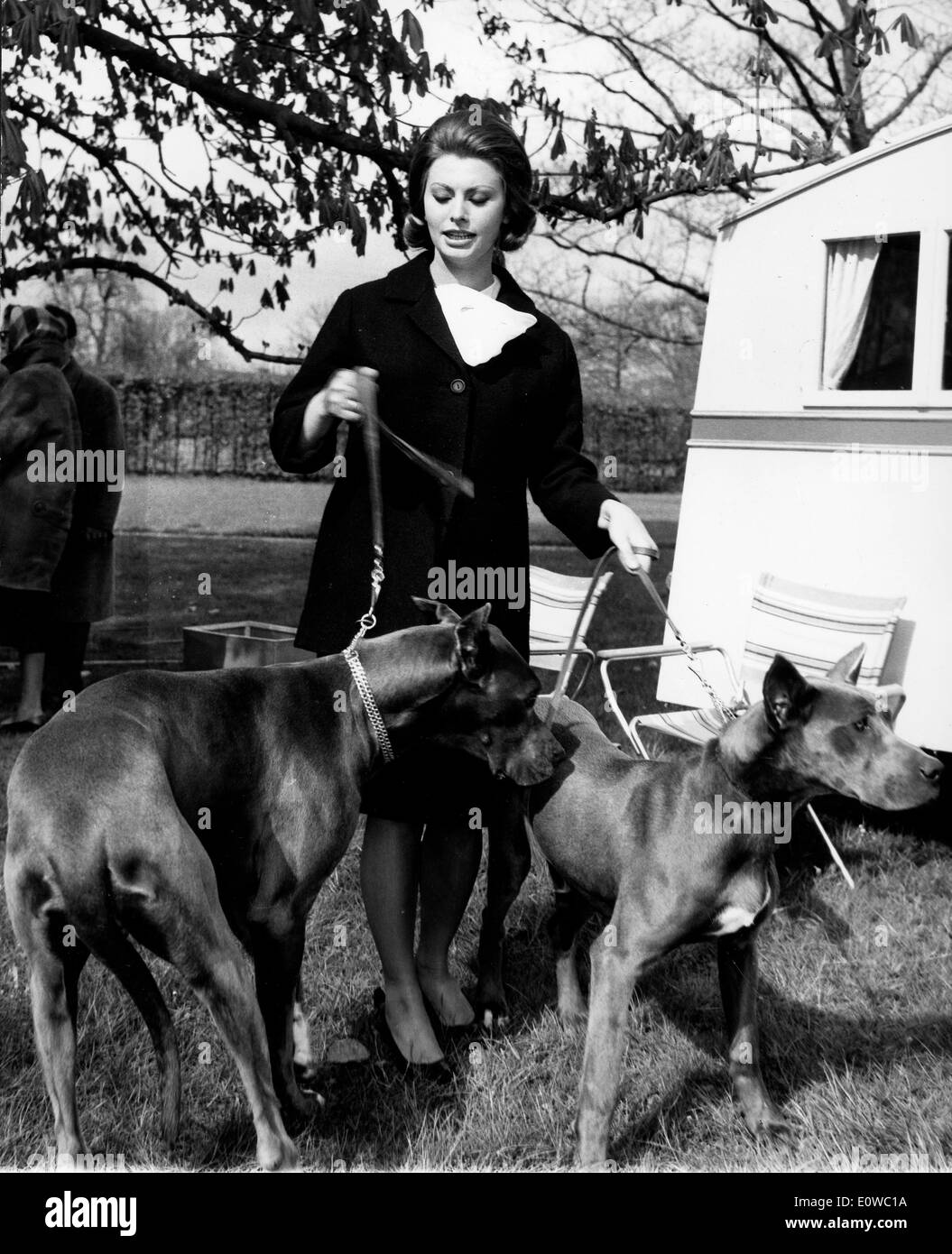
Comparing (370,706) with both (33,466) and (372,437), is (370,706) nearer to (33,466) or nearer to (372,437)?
(372,437)

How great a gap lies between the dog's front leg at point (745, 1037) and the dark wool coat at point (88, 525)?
5115 millimetres

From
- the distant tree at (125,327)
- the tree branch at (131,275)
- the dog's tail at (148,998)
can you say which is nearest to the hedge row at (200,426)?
the distant tree at (125,327)

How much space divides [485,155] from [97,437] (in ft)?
15.9

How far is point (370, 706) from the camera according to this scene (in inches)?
110

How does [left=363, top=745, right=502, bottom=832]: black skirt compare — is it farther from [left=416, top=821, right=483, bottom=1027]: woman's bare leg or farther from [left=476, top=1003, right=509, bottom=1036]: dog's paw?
[left=476, top=1003, right=509, bottom=1036]: dog's paw

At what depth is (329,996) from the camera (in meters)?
3.62

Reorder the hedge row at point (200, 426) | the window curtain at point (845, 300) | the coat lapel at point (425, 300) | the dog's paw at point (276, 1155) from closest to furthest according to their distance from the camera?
the dog's paw at point (276, 1155)
the coat lapel at point (425, 300)
the window curtain at point (845, 300)
the hedge row at point (200, 426)

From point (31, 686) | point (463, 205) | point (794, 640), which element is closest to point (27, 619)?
point (31, 686)

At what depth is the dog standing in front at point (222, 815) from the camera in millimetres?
2287

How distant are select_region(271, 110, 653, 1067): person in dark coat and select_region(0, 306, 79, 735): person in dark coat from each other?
4.27 m

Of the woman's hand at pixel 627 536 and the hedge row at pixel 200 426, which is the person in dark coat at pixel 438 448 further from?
the hedge row at pixel 200 426
